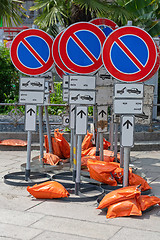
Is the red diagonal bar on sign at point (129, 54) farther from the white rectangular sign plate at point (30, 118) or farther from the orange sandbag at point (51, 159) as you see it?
the orange sandbag at point (51, 159)

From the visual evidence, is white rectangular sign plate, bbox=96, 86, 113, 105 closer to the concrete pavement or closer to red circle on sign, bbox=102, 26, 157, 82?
red circle on sign, bbox=102, 26, 157, 82

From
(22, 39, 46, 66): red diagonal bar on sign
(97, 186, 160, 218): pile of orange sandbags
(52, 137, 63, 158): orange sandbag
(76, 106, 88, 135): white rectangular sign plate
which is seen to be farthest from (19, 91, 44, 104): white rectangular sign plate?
(97, 186, 160, 218): pile of orange sandbags

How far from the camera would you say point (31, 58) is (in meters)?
6.82

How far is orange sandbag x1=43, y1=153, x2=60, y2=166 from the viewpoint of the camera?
303 inches

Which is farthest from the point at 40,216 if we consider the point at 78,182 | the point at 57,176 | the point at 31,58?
Answer: the point at 31,58

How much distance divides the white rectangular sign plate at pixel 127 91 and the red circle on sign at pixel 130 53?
0.08 meters

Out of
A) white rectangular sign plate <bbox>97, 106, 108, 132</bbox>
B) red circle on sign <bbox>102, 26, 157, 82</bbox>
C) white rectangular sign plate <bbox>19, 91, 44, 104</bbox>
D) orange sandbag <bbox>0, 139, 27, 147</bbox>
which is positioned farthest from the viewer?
orange sandbag <bbox>0, 139, 27, 147</bbox>

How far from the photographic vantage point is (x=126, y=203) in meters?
5.11

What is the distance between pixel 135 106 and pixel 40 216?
1.83m

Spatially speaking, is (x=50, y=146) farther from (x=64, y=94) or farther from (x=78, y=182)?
(x=78, y=182)

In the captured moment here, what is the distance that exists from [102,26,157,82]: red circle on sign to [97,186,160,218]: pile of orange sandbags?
4.72 feet

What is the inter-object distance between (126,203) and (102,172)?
3.64 feet

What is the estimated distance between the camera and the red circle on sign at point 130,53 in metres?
5.49

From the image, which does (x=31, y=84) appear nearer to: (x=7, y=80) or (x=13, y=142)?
(x=13, y=142)
